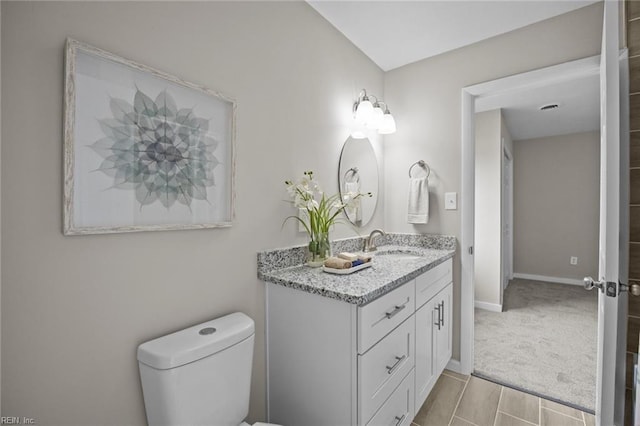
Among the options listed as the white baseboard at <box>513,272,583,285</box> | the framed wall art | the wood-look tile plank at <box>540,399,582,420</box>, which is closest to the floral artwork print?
the framed wall art

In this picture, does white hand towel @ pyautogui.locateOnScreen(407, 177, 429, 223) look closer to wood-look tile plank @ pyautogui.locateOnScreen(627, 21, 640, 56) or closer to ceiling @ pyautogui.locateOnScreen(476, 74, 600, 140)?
wood-look tile plank @ pyautogui.locateOnScreen(627, 21, 640, 56)

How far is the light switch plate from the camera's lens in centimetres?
217

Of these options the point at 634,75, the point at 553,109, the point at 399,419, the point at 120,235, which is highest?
the point at 553,109

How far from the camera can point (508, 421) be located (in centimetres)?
166

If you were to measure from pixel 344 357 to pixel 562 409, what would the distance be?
1.58 meters

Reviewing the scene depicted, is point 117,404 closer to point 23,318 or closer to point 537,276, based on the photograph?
point 23,318

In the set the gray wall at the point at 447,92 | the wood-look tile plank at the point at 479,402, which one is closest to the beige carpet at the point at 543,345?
the wood-look tile plank at the point at 479,402

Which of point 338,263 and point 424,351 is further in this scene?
point 424,351

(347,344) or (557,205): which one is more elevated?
(557,205)

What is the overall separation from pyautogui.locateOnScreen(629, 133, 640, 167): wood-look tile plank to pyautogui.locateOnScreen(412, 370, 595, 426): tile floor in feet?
4.66

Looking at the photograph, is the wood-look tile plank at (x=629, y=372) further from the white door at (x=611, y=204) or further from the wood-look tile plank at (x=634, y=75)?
the wood-look tile plank at (x=634, y=75)

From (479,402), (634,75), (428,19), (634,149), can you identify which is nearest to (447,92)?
(428,19)

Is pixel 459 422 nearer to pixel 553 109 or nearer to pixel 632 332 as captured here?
pixel 632 332

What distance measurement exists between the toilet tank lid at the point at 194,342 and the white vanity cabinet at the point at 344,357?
24 centimetres
